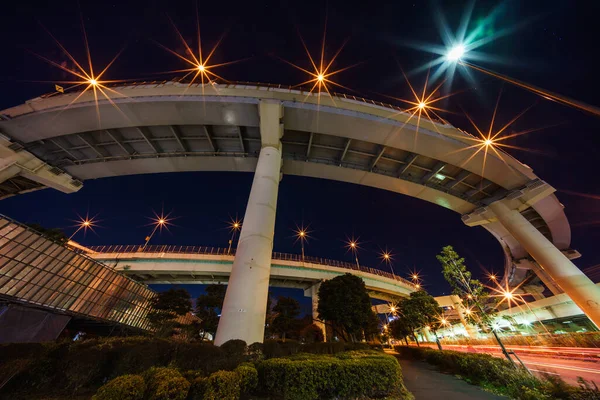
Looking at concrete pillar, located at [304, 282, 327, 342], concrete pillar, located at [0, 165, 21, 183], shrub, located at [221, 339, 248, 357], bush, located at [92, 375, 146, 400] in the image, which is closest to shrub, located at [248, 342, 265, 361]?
shrub, located at [221, 339, 248, 357]

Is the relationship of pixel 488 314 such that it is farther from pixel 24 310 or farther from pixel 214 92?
pixel 24 310

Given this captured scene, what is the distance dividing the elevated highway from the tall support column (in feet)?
0.29

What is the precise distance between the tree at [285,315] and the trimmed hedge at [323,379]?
27514 millimetres

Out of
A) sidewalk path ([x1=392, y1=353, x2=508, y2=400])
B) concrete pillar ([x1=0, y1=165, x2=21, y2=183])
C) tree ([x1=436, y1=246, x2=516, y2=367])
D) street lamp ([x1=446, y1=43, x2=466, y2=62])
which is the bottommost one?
sidewalk path ([x1=392, y1=353, x2=508, y2=400])

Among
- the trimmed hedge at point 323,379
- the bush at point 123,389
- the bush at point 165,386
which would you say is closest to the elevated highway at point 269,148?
the trimmed hedge at point 323,379

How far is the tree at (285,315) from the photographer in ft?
101

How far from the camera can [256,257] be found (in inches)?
402

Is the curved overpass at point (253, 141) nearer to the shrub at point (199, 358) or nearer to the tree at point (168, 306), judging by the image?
the shrub at point (199, 358)

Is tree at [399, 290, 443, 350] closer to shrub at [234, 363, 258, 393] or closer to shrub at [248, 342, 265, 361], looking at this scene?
shrub at [248, 342, 265, 361]

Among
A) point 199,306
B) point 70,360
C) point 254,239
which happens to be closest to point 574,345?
point 254,239

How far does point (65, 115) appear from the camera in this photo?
14859mm

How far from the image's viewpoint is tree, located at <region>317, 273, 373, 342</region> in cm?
2089

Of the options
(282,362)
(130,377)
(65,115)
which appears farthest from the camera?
(65,115)

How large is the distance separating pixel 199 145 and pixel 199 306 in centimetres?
2060
